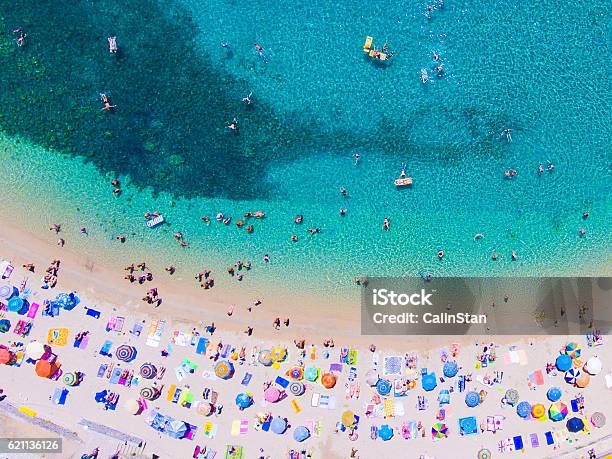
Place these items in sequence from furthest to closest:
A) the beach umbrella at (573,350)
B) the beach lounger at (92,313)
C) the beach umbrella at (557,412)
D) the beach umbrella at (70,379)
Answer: the beach umbrella at (573,350) < the beach lounger at (92,313) < the beach umbrella at (557,412) < the beach umbrella at (70,379)

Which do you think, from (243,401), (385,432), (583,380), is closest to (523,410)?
(583,380)

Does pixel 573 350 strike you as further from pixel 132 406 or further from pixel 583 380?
pixel 132 406

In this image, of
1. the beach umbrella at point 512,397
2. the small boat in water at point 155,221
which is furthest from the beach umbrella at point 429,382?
the small boat in water at point 155,221

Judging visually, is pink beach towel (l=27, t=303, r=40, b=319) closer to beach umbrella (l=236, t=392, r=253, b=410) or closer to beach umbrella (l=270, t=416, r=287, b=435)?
beach umbrella (l=236, t=392, r=253, b=410)

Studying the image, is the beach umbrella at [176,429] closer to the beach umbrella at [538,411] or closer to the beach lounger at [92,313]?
the beach lounger at [92,313]

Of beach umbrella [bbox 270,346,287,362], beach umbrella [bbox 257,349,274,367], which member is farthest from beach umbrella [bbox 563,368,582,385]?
beach umbrella [bbox 257,349,274,367]

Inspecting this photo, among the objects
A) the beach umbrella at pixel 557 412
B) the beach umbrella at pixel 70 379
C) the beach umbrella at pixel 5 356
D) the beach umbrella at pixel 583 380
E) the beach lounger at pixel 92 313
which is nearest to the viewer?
the beach umbrella at pixel 5 356
